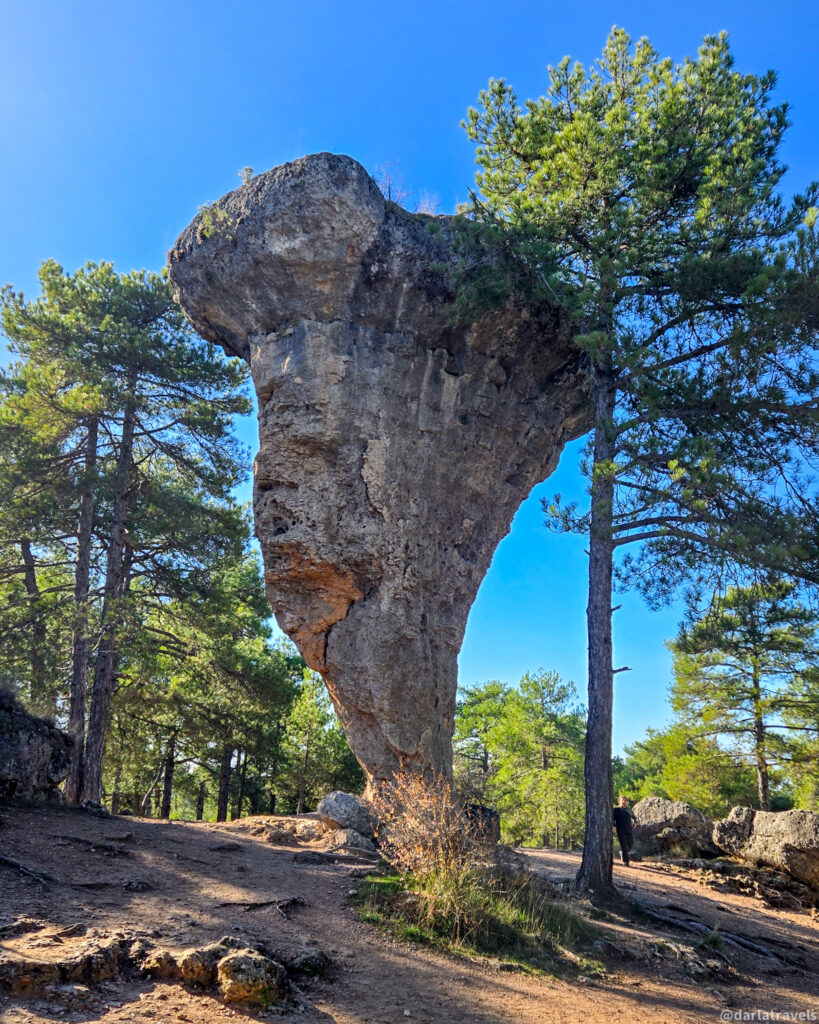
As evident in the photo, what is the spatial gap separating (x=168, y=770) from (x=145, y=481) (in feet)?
35.2

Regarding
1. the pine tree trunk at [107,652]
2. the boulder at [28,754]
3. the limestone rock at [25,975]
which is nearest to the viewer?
the limestone rock at [25,975]

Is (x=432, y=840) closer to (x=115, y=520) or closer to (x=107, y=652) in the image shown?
(x=107, y=652)

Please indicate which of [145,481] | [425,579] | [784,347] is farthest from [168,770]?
[784,347]

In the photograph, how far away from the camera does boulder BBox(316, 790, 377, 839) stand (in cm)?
1216

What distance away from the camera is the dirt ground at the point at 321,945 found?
4727 mm

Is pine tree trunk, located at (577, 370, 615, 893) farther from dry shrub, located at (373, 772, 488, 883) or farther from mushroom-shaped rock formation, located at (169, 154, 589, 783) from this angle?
mushroom-shaped rock formation, located at (169, 154, 589, 783)

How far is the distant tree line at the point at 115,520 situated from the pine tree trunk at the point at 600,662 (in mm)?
7804

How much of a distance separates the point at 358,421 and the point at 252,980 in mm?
10002

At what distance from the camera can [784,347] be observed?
10.3 m

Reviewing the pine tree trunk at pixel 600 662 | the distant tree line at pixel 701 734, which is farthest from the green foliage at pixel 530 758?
the pine tree trunk at pixel 600 662

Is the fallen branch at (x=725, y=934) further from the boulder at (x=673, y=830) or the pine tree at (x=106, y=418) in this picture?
the pine tree at (x=106, y=418)

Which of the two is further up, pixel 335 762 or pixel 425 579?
pixel 425 579

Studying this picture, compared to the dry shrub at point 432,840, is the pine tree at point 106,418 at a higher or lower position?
higher

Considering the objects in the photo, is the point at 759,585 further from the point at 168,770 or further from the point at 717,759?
the point at 168,770
